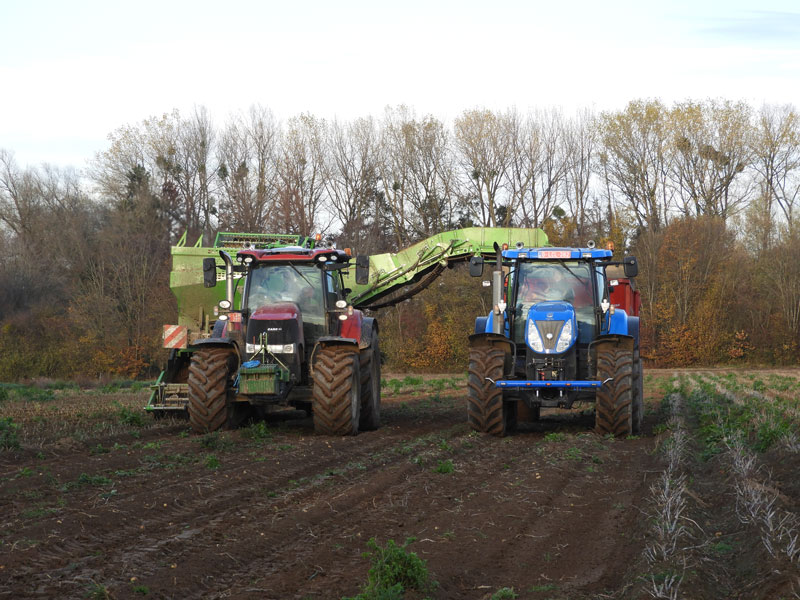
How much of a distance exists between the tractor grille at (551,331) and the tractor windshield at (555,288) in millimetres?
588

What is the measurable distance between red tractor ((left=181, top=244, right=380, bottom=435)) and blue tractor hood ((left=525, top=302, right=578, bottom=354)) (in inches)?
96.2

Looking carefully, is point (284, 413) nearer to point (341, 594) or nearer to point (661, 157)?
point (341, 594)

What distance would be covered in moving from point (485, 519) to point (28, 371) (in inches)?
1293

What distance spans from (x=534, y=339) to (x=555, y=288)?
109cm

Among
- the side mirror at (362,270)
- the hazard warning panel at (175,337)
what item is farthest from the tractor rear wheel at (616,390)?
the hazard warning panel at (175,337)

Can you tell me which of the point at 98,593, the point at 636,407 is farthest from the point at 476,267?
the point at 98,593

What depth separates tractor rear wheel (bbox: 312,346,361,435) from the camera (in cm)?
1158

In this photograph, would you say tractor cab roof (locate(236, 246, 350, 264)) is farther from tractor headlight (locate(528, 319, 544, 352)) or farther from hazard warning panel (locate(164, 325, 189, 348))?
tractor headlight (locate(528, 319, 544, 352))

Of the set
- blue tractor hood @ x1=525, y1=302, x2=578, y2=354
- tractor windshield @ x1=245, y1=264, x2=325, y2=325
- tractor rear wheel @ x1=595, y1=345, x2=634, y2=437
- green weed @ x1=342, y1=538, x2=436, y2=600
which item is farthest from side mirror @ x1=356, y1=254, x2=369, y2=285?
green weed @ x1=342, y1=538, x2=436, y2=600

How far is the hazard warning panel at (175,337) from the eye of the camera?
1395 centimetres

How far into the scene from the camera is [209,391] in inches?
459

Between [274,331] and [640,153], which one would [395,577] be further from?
[640,153]

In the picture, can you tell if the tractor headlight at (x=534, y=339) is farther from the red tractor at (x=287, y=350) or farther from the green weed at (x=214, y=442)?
the green weed at (x=214, y=442)

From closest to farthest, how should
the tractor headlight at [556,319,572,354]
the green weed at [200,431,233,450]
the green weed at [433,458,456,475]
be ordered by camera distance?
the green weed at [433,458,456,475], the green weed at [200,431,233,450], the tractor headlight at [556,319,572,354]
